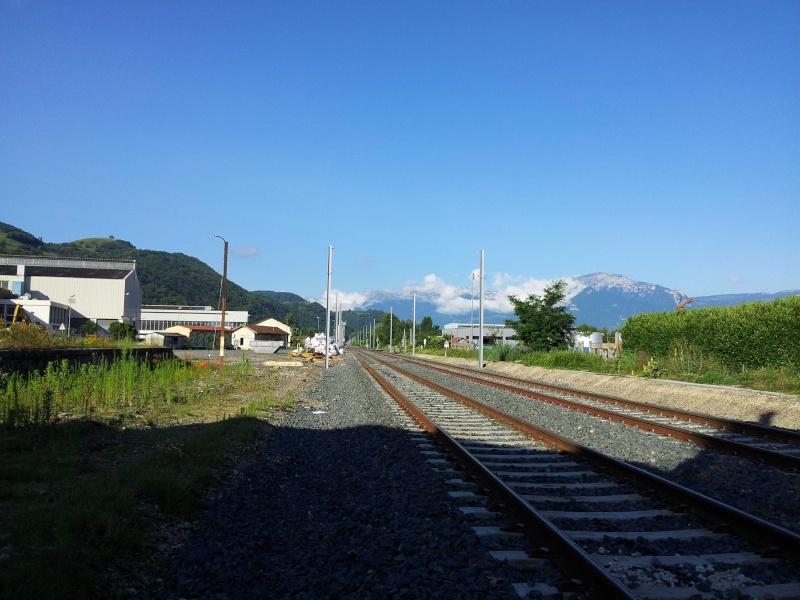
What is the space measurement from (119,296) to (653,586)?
86643 millimetres

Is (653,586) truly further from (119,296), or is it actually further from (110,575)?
(119,296)

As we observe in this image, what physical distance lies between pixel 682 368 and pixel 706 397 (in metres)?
8.45

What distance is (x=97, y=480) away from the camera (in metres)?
6.85

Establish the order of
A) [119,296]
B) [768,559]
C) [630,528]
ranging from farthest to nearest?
[119,296] < [630,528] < [768,559]

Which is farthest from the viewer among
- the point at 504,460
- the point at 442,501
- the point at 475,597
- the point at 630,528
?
the point at 504,460

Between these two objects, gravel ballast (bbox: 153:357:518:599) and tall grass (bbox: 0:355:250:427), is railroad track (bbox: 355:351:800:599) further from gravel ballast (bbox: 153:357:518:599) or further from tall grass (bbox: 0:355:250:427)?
tall grass (bbox: 0:355:250:427)

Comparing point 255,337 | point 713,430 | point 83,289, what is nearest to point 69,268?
point 83,289

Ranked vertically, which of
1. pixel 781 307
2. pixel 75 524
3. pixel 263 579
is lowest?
pixel 263 579

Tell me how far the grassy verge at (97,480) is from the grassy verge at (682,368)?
14.7 meters

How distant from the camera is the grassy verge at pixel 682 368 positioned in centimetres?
1883

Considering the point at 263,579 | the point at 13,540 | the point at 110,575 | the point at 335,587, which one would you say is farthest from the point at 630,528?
the point at 13,540

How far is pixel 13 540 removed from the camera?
4723mm

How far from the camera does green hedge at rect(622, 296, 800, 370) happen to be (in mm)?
21906

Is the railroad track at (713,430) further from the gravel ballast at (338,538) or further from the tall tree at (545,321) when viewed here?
the tall tree at (545,321)
